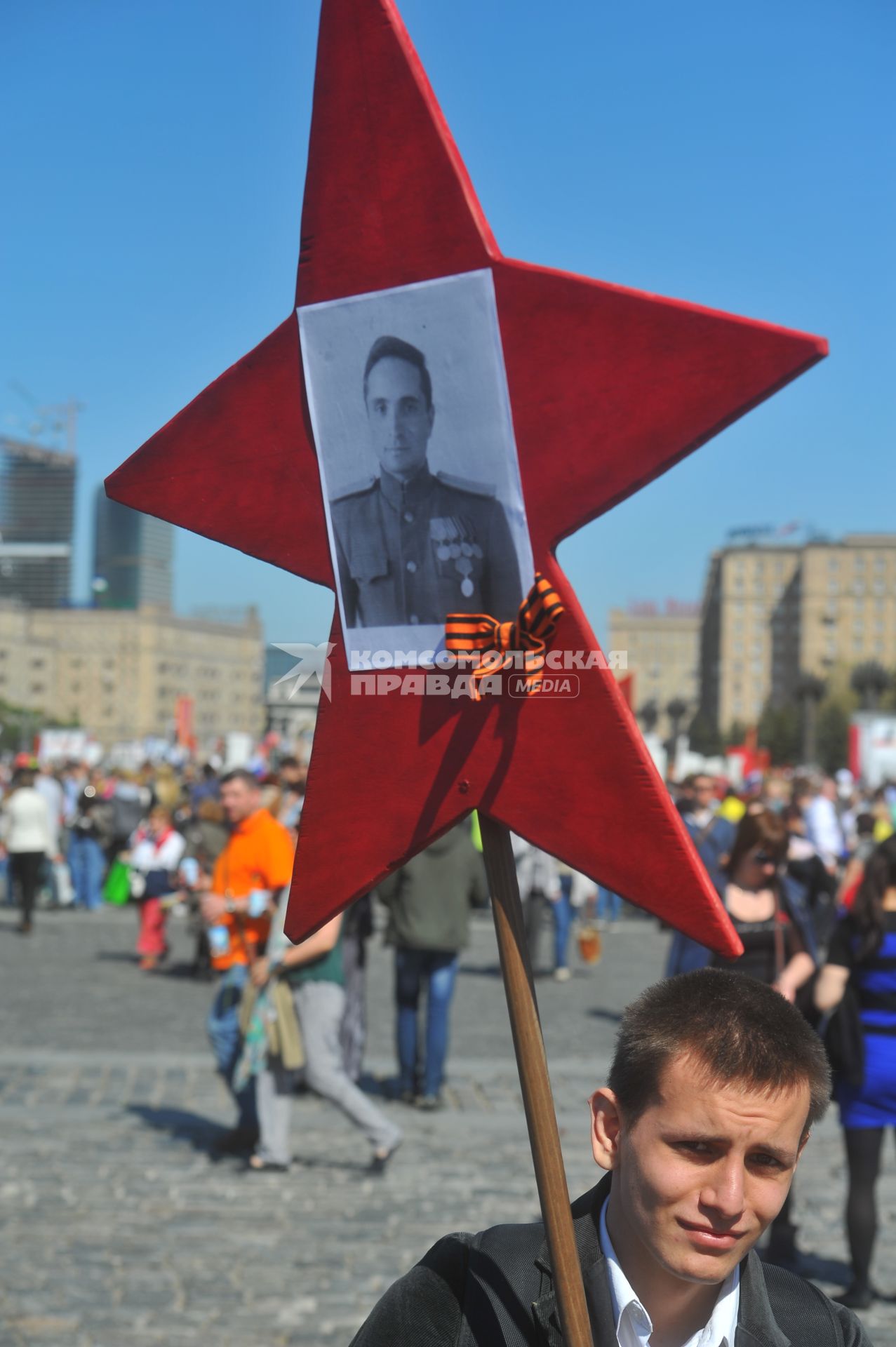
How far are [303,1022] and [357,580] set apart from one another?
17.3ft

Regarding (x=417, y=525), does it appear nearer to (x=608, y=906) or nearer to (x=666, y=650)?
(x=608, y=906)

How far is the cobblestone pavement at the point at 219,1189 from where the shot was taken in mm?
5062

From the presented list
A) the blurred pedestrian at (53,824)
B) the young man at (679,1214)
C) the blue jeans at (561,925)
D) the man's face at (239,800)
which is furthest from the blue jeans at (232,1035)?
the blurred pedestrian at (53,824)

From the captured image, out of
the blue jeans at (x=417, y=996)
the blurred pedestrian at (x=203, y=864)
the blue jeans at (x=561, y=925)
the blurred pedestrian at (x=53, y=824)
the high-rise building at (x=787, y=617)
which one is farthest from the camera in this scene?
the high-rise building at (x=787, y=617)

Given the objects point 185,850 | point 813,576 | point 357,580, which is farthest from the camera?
point 813,576

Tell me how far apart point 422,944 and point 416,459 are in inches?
262

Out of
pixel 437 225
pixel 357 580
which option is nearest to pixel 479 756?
pixel 357 580

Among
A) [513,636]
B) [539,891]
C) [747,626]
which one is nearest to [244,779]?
[513,636]

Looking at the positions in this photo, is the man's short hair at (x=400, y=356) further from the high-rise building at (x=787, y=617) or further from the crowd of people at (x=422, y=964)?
the high-rise building at (x=787, y=617)

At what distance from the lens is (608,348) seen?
6.35 ft

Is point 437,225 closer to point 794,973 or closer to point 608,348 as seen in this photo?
point 608,348

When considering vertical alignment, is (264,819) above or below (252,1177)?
above

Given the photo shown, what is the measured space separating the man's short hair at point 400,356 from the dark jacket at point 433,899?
21.1 feet

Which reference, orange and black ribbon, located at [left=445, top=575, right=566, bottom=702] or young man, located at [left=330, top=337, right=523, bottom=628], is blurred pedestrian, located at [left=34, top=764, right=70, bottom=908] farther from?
orange and black ribbon, located at [left=445, top=575, right=566, bottom=702]
